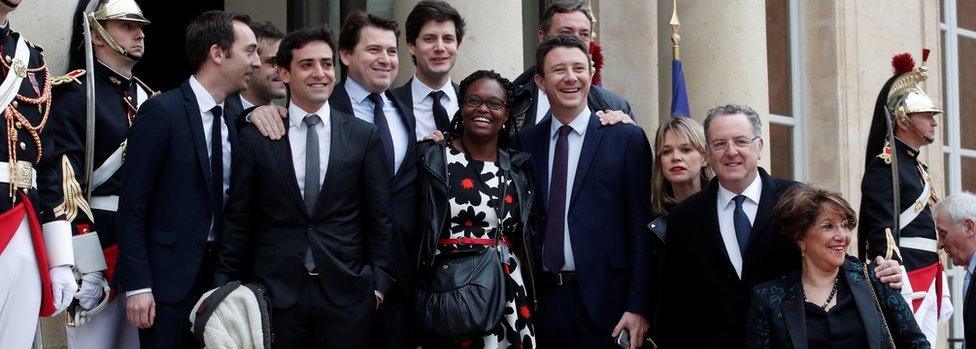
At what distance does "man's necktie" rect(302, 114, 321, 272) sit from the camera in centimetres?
582

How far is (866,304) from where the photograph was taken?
18.5 ft

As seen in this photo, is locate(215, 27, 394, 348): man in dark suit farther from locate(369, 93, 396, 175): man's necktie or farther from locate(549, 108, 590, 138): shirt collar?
locate(549, 108, 590, 138): shirt collar

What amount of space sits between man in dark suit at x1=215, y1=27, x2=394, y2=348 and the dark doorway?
6504 mm

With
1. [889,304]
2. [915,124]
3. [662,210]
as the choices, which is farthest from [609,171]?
[915,124]

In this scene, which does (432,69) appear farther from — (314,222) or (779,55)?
(779,55)

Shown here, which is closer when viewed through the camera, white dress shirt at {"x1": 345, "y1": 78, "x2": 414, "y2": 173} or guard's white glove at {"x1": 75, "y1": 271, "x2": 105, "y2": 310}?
guard's white glove at {"x1": 75, "y1": 271, "x2": 105, "y2": 310}

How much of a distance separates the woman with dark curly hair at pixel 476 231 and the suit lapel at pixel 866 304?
1332 millimetres

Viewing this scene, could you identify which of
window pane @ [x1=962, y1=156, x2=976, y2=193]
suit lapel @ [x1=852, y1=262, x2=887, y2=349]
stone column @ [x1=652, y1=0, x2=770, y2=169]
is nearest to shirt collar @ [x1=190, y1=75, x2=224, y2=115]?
suit lapel @ [x1=852, y1=262, x2=887, y2=349]

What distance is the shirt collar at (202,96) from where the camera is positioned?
619 cm

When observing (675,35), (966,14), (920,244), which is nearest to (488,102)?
(920,244)

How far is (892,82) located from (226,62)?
4.15 metres

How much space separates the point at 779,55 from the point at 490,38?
4.64 m

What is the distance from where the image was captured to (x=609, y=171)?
21.4ft

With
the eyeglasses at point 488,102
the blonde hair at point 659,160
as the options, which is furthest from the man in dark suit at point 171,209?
the blonde hair at point 659,160
